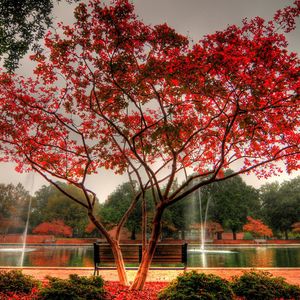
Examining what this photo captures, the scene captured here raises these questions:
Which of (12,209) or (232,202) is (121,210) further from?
(12,209)

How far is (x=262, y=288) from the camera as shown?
5711 mm

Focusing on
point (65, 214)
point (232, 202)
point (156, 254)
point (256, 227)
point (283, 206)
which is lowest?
point (156, 254)

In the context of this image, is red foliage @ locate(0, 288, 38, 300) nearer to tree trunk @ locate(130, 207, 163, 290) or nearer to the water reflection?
tree trunk @ locate(130, 207, 163, 290)

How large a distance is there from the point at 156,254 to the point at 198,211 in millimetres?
38986

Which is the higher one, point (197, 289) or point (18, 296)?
point (197, 289)

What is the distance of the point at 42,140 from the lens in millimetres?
9281

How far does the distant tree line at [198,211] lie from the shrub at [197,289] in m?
35.0

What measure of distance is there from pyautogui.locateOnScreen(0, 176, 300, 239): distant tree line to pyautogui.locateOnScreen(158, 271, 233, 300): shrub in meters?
35.0

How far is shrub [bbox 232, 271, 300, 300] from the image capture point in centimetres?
565

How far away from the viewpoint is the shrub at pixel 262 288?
565 centimetres

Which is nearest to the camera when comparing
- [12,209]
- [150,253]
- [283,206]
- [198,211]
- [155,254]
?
[150,253]

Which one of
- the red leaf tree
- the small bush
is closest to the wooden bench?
the small bush

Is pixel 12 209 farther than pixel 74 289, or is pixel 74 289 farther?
pixel 12 209

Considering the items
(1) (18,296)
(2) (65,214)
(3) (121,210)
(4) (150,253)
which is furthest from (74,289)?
(2) (65,214)
